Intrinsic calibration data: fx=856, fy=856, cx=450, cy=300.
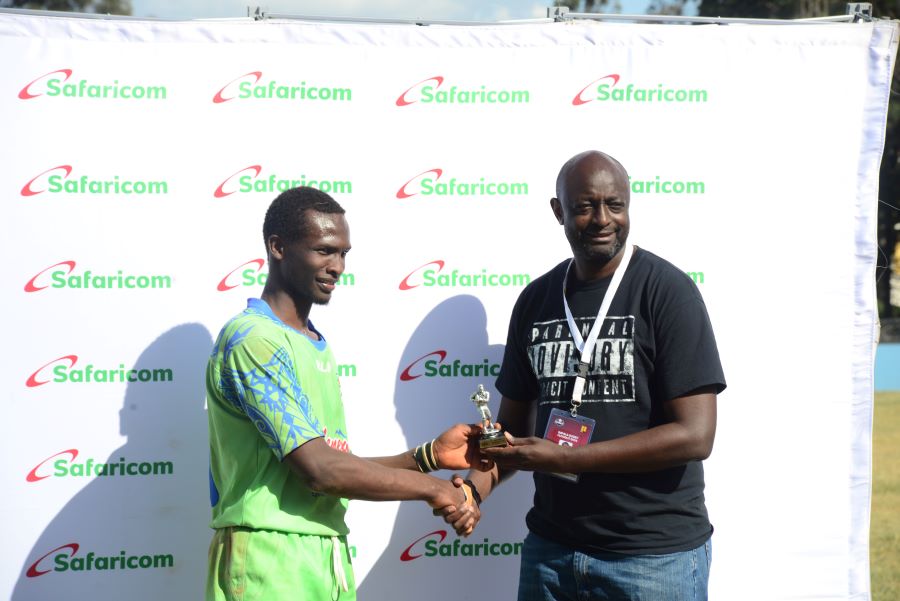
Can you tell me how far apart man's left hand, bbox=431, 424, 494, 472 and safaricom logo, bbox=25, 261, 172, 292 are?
139 cm

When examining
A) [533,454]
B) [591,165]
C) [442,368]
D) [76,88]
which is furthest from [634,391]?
[76,88]

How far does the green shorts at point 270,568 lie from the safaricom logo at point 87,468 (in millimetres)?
1039

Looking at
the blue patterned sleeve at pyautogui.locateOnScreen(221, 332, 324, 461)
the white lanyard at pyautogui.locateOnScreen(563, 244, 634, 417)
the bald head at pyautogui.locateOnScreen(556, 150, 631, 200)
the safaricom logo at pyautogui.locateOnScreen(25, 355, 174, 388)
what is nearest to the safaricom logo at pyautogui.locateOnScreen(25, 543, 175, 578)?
the safaricom logo at pyautogui.locateOnScreen(25, 355, 174, 388)

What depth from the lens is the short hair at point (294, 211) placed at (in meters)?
2.95

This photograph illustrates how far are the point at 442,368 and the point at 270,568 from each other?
1398 millimetres

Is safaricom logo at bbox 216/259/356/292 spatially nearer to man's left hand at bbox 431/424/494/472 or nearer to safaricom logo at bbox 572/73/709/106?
man's left hand at bbox 431/424/494/472

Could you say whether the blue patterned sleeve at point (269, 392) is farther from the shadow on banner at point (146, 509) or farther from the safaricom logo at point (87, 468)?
the safaricom logo at point (87, 468)

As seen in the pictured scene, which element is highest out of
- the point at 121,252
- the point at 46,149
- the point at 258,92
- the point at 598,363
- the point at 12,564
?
the point at 258,92

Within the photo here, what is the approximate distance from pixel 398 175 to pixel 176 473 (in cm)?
163

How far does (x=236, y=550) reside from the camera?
2697 millimetres

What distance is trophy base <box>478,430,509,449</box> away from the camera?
3.13 meters

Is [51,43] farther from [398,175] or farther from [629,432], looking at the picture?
[629,432]

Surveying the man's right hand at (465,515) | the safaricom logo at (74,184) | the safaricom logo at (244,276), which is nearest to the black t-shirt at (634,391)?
the man's right hand at (465,515)

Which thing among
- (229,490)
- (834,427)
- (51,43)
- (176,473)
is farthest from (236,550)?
(834,427)
